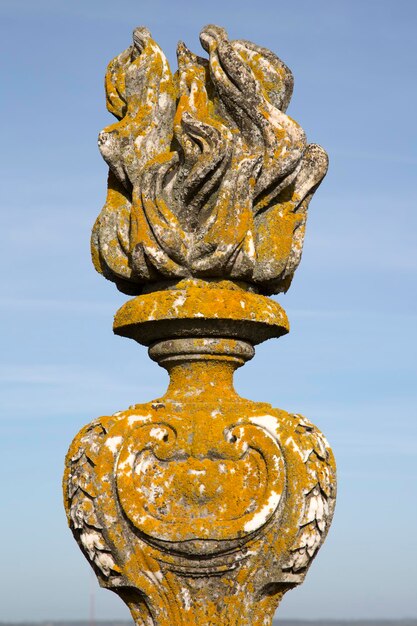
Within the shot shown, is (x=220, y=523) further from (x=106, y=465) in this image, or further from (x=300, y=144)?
(x=300, y=144)

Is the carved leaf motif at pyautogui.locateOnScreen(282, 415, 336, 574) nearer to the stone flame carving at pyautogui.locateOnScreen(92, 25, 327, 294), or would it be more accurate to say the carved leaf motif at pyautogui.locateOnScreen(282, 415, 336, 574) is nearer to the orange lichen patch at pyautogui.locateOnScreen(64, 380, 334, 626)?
the orange lichen patch at pyautogui.locateOnScreen(64, 380, 334, 626)

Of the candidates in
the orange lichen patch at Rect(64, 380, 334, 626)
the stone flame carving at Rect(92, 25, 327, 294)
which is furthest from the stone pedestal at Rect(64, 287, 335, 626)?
the stone flame carving at Rect(92, 25, 327, 294)

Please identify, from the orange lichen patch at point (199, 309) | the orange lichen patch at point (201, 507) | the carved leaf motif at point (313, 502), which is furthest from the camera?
the orange lichen patch at point (199, 309)

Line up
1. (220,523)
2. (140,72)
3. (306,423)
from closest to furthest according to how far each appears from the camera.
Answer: (220,523) < (306,423) < (140,72)

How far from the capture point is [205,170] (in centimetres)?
702

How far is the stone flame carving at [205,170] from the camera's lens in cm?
707

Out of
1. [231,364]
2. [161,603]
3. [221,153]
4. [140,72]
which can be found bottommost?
[161,603]

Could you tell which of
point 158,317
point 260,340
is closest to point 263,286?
point 260,340

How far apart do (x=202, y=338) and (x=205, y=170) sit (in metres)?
1.04

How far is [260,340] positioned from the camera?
7.48 meters

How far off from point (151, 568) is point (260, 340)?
1659 mm

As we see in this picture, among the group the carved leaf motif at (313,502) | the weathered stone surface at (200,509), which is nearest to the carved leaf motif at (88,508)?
the weathered stone surface at (200,509)

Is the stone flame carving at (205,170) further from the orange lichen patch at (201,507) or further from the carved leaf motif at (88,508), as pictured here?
the carved leaf motif at (88,508)

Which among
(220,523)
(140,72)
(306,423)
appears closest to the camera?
(220,523)
